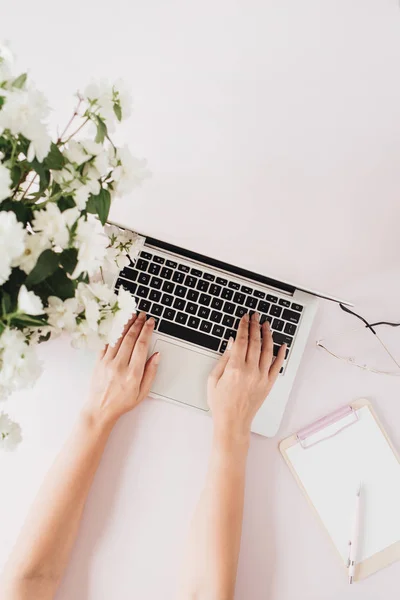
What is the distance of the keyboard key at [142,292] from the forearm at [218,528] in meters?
0.29

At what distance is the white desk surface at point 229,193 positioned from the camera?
0.86 metres

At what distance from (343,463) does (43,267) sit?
72cm

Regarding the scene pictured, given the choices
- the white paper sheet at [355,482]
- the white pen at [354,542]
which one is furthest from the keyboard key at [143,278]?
the white pen at [354,542]

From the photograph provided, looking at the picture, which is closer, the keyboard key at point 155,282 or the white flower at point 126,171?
the white flower at point 126,171

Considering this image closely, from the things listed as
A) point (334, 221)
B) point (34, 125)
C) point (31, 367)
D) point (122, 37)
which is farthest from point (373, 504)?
point (122, 37)

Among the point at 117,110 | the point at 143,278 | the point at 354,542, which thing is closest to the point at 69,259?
the point at 117,110

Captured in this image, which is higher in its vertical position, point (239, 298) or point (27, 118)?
point (239, 298)

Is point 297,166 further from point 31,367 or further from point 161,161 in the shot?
point 31,367

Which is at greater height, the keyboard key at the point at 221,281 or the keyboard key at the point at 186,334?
the keyboard key at the point at 221,281

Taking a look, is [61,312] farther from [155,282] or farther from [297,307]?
[297,307]

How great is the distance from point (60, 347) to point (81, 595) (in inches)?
17.6

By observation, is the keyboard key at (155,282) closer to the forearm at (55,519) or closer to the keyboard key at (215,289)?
the keyboard key at (215,289)

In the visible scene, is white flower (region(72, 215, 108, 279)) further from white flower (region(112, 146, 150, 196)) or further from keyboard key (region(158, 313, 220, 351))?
keyboard key (region(158, 313, 220, 351))

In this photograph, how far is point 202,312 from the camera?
881 mm
